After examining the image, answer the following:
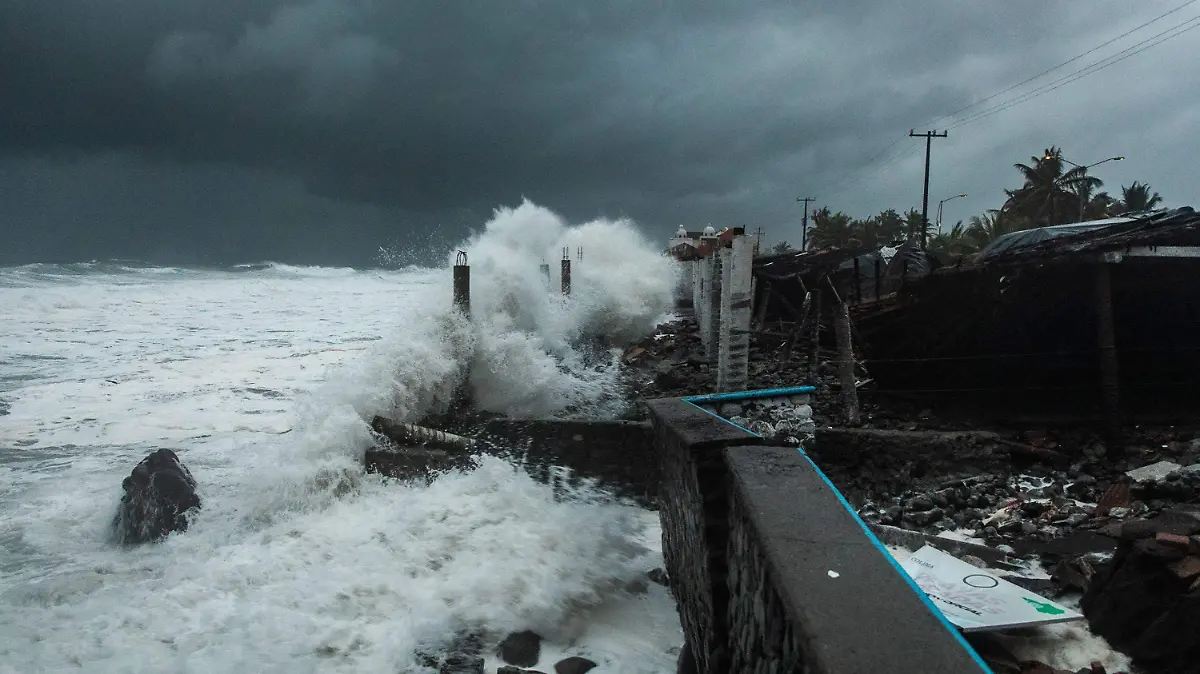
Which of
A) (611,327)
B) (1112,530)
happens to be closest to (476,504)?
(1112,530)

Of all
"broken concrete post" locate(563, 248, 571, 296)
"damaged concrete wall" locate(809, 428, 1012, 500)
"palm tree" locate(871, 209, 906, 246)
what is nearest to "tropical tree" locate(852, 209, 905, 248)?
"palm tree" locate(871, 209, 906, 246)

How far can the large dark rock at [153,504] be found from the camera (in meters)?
5.48

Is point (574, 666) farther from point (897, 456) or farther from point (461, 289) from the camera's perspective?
point (461, 289)

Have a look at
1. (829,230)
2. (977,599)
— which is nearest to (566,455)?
(977,599)

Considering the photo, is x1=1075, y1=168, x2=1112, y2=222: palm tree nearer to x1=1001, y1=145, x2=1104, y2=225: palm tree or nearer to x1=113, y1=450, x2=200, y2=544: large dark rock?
x1=1001, y1=145, x2=1104, y2=225: palm tree

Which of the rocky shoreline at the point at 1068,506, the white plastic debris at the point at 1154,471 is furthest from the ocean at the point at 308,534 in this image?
the white plastic debris at the point at 1154,471

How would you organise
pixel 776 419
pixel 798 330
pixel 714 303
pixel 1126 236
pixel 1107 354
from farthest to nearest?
pixel 714 303
pixel 798 330
pixel 1126 236
pixel 1107 354
pixel 776 419

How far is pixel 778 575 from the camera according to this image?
1.80 meters

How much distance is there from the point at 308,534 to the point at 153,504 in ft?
4.74

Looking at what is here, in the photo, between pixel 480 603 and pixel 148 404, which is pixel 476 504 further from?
pixel 148 404

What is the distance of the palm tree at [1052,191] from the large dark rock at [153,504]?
36.6 metres

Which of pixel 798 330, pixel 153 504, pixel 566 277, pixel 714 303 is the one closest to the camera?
pixel 153 504

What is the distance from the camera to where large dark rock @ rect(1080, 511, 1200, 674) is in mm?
2619

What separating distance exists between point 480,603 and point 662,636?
122 centimetres
